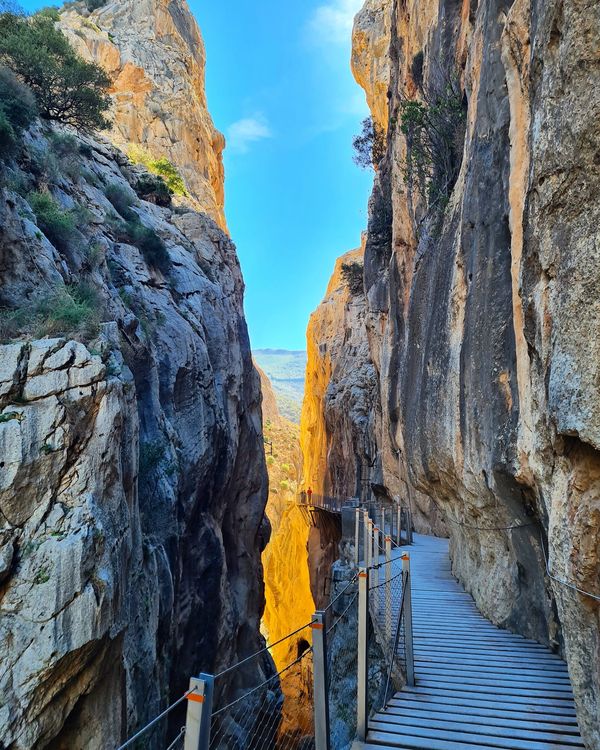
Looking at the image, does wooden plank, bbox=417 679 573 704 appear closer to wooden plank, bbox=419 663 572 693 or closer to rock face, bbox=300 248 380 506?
wooden plank, bbox=419 663 572 693

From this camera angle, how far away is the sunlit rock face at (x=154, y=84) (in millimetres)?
34562

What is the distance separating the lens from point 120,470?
309 inches

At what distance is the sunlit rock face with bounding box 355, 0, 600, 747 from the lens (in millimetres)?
3742

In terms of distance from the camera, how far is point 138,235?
642 inches

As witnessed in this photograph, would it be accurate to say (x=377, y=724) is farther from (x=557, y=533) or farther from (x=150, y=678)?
(x=150, y=678)

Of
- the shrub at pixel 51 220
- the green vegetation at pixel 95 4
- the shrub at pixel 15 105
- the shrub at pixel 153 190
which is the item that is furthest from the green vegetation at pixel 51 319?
the green vegetation at pixel 95 4

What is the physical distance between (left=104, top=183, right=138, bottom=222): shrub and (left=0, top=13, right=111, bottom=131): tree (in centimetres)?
295

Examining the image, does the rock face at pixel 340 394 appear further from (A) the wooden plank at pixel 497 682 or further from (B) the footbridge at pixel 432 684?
(A) the wooden plank at pixel 497 682

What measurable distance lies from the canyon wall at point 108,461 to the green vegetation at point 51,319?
30 mm

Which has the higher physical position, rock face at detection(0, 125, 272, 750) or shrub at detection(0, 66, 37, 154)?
shrub at detection(0, 66, 37, 154)

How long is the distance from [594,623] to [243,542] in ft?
A: 61.9

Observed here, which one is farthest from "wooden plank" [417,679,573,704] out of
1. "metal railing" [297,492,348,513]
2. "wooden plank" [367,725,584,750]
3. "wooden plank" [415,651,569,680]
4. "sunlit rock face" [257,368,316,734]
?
"sunlit rock face" [257,368,316,734]

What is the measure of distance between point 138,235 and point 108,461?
1090 cm

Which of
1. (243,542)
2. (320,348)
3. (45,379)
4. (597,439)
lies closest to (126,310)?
(45,379)
